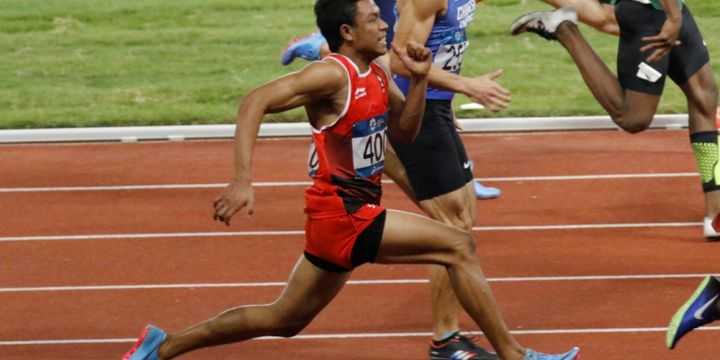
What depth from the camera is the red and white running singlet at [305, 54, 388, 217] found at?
7414mm

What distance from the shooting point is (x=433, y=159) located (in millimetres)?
8562

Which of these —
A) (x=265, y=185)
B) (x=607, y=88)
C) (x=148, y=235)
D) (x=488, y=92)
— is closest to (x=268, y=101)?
(x=488, y=92)

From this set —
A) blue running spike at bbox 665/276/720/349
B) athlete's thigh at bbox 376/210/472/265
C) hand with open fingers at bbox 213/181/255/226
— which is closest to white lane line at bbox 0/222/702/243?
blue running spike at bbox 665/276/720/349

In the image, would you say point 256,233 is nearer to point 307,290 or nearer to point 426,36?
point 426,36

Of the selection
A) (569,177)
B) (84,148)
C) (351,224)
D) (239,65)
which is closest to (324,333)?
(351,224)

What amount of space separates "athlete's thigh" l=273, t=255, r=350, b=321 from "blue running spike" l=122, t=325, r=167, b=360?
629 millimetres

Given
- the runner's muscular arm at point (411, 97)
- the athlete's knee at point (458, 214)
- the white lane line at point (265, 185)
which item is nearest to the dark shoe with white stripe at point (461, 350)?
the athlete's knee at point (458, 214)

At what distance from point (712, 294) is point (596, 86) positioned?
204cm

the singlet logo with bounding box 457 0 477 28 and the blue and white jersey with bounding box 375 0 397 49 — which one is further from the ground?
the blue and white jersey with bounding box 375 0 397 49

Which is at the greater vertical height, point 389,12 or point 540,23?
point 389,12

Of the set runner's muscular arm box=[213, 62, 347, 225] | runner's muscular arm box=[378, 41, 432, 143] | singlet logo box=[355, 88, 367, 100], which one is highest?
runner's muscular arm box=[213, 62, 347, 225]

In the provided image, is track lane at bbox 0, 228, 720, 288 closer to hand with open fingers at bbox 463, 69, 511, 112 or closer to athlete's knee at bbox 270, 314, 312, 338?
hand with open fingers at bbox 463, 69, 511, 112

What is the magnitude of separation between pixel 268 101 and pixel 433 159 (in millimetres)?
1521

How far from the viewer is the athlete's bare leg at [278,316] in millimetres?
7590
